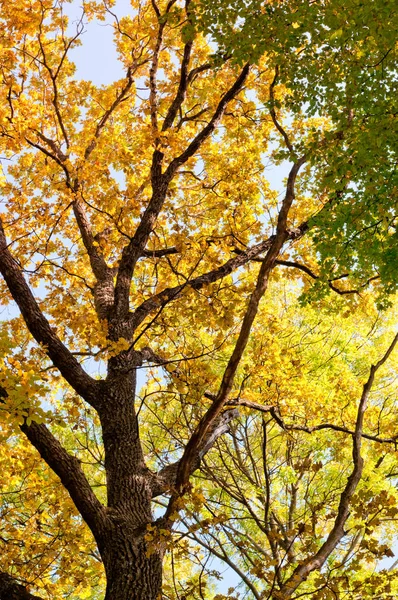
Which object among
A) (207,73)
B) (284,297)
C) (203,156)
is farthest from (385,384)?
(207,73)

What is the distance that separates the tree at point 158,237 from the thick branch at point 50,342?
0.02 metres

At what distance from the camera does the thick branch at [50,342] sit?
5.38 meters

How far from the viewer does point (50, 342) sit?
544cm

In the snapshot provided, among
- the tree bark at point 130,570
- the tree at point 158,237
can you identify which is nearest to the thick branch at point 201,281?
the tree at point 158,237

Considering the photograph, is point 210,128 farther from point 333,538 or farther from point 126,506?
point 333,538

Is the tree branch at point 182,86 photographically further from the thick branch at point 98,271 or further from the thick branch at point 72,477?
the thick branch at point 72,477

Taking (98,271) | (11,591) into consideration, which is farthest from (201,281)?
(11,591)

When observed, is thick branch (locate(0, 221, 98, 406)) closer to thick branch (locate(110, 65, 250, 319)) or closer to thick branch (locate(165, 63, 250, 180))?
thick branch (locate(110, 65, 250, 319))

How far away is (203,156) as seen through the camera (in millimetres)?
8047

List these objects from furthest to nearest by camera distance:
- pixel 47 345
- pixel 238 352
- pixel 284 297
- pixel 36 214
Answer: pixel 284 297
pixel 36 214
pixel 47 345
pixel 238 352

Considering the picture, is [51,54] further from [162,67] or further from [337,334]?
[337,334]

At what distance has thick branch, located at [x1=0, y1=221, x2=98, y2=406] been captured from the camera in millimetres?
5383

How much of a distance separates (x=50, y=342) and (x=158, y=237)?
2.27 metres

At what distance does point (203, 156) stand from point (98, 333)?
3.70 meters
